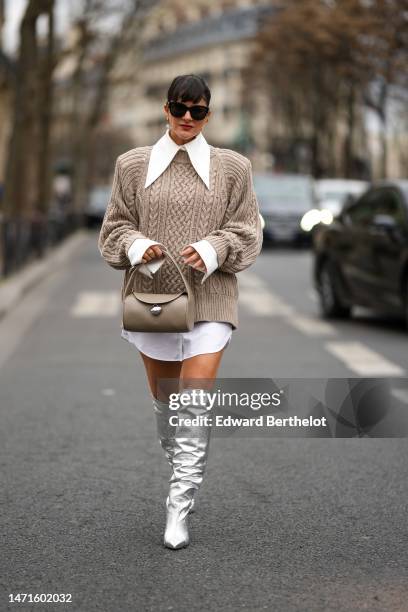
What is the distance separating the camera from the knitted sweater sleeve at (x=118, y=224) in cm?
490

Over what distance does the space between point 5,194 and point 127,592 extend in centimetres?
2202

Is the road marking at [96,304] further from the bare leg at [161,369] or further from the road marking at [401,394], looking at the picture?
the bare leg at [161,369]

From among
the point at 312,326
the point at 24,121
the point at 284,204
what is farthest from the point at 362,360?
the point at 284,204

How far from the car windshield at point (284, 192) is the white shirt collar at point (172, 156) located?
3067 cm

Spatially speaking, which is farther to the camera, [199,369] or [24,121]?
[24,121]

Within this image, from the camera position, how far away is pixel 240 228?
4.91 m

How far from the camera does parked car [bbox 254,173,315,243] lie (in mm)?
35312

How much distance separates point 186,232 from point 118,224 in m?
0.26

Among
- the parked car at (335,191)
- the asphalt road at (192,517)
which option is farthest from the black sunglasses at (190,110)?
the parked car at (335,191)

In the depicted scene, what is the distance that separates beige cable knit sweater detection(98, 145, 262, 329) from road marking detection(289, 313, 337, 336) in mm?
8493

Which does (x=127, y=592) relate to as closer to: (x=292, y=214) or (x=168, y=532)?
(x=168, y=532)

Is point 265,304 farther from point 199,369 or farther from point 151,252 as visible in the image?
point 151,252

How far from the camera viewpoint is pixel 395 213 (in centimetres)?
1363

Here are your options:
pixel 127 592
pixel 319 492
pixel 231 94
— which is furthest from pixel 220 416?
pixel 231 94
